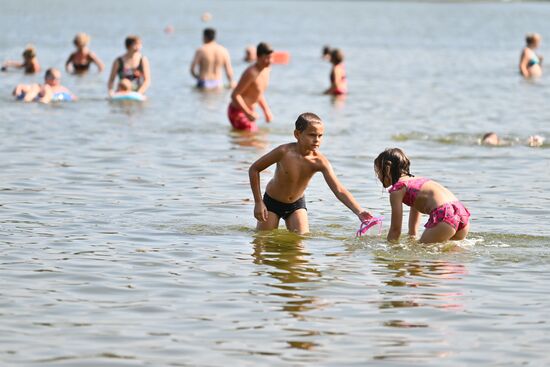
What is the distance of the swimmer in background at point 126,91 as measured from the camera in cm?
2189

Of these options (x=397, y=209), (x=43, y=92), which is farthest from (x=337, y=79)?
(x=397, y=209)

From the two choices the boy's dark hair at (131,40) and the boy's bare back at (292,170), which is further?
the boy's dark hair at (131,40)

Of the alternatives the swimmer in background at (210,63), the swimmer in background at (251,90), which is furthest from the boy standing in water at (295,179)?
the swimmer in background at (210,63)

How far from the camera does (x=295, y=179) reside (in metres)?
10.0

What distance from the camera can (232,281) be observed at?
8453 millimetres

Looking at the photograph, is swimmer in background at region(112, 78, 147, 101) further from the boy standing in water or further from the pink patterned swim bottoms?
the pink patterned swim bottoms

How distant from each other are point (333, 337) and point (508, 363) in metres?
1.02

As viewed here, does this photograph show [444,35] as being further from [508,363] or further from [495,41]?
[508,363]

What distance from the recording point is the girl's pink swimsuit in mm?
9344

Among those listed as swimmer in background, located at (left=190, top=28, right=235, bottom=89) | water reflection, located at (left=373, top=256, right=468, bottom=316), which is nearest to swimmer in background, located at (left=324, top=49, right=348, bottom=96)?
swimmer in background, located at (left=190, top=28, right=235, bottom=89)

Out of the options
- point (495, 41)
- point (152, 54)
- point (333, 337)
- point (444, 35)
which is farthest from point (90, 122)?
point (444, 35)

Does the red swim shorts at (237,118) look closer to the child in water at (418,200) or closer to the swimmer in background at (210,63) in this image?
the swimmer in background at (210,63)

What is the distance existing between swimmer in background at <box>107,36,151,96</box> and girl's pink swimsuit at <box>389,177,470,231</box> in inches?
517

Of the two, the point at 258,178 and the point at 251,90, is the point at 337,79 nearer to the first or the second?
the point at 251,90
